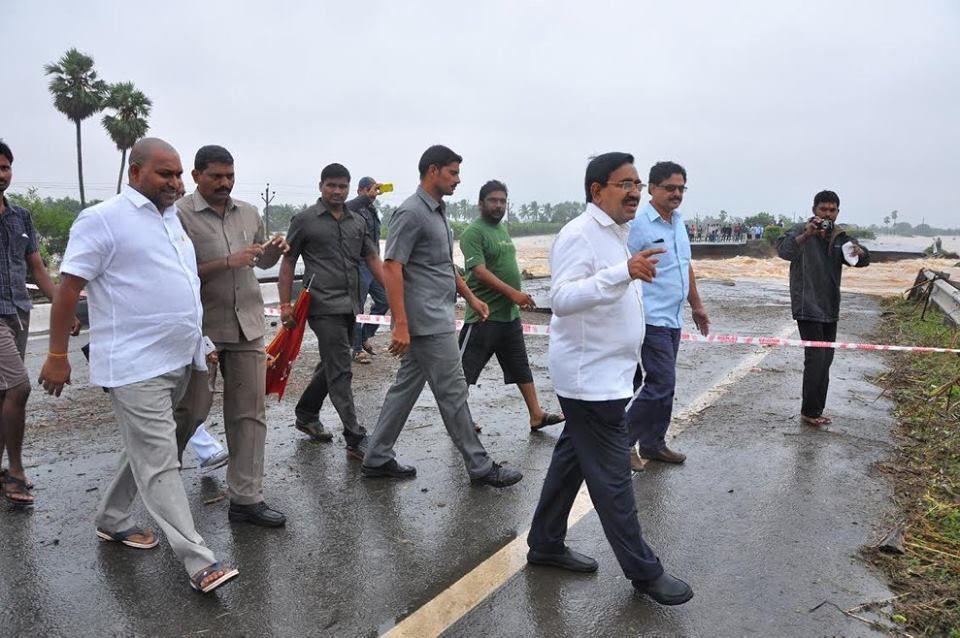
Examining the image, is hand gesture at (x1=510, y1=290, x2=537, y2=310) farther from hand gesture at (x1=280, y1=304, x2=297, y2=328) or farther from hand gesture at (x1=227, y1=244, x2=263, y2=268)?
hand gesture at (x1=227, y1=244, x2=263, y2=268)

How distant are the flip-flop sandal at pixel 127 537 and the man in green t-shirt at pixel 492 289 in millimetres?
2427

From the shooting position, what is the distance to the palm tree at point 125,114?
4112cm

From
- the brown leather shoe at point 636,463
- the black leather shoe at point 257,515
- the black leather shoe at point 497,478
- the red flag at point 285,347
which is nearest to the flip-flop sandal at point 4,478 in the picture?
the black leather shoe at point 257,515

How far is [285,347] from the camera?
5.05m

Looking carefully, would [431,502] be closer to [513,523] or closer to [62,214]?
[513,523]

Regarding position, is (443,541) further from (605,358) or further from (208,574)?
(605,358)

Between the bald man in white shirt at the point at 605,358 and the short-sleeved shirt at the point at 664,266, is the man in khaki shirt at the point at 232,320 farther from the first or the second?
the short-sleeved shirt at the point at 664,266

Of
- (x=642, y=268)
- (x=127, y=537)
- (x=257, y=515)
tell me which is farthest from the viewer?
(x=257, y=515)

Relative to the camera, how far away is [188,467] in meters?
4.80

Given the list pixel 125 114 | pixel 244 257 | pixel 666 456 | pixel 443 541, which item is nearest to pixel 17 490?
pixel 244 257

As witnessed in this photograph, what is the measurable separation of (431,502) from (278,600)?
127 centimetres

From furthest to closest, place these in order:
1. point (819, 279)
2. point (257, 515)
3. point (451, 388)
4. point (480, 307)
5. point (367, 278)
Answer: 1. point (367, 278)
2. point (819, 279)
3. point (480, 307)
4. point (451, 388)
5. point (257, 515)

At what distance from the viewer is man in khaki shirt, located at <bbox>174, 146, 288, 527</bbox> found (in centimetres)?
377

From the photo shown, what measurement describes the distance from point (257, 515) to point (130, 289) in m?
1.38
